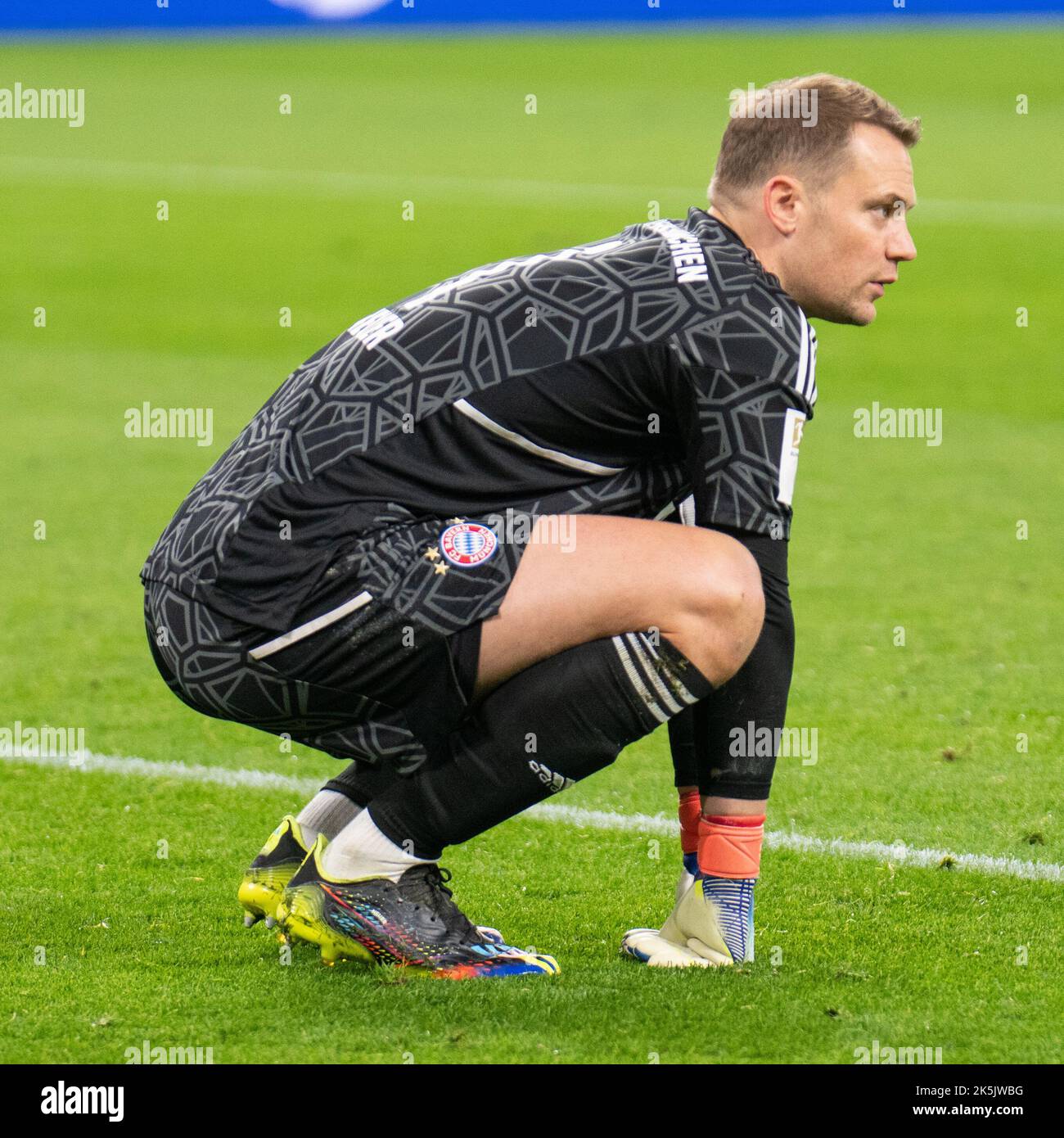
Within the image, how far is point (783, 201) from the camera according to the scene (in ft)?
10.9

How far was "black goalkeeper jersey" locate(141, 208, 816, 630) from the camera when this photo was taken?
3.14 metres

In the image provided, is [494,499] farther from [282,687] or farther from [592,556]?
[282,687]

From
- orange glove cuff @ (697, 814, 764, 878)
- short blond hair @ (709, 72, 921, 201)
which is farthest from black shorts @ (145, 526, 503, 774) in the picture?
short blond hair @ (709, 72, 921, 201)

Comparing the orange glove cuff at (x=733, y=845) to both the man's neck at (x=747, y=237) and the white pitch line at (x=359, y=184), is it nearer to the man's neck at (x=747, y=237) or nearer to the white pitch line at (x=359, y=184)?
the man's neck at (x=747, y=237)

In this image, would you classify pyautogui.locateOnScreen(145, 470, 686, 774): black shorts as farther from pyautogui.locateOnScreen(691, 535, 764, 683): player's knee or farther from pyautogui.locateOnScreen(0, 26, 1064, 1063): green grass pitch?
pyautogui.locateOnScreen(0, 26, 1064, 1063): green grass pitch

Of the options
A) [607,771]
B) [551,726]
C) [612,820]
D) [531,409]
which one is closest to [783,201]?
[531,409]

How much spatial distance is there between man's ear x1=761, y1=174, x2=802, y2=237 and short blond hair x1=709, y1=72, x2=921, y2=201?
2 centimetres

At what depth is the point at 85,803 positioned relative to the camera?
4512 millimetres

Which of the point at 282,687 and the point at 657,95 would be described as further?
the point at 657,95

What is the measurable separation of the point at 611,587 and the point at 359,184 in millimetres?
23353

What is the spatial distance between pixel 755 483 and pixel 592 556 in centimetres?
30

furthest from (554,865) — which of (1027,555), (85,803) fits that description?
(1027,555)

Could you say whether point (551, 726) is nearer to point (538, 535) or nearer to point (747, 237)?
point (538, 535)

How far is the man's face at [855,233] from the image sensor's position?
3.30 metres
